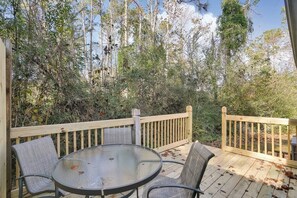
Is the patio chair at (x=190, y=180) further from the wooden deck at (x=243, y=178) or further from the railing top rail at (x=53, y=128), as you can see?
the railing top rail at (x=53, y=128)

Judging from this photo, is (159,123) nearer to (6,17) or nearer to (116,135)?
(116,135)

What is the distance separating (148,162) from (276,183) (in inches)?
96.6

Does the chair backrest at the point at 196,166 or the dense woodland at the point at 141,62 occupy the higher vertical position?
the dense woodland at the point at 141,62

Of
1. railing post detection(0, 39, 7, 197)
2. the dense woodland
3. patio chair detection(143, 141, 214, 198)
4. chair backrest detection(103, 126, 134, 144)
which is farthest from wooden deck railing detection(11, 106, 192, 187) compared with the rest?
patio chair detection(143, 141, 214, 198)

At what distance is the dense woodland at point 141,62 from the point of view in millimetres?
3178

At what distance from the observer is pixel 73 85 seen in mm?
3633

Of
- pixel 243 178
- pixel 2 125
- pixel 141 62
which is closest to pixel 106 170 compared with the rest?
pixel 2 125

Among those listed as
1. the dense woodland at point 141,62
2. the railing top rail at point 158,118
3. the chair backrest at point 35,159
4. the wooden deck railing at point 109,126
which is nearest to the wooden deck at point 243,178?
the wooden deck railing at point 109,126

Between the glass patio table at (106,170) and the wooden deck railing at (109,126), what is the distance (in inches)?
24.5

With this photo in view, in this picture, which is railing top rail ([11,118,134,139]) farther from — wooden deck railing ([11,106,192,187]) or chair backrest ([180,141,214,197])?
chair backrest ([180,141,214,197])

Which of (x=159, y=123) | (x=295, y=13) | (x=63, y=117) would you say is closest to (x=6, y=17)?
(x=63, y=117)

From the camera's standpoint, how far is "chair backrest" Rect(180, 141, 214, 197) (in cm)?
160

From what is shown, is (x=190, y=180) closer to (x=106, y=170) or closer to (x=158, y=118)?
(x=106, y=170)

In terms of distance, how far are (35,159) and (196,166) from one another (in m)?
1.71
